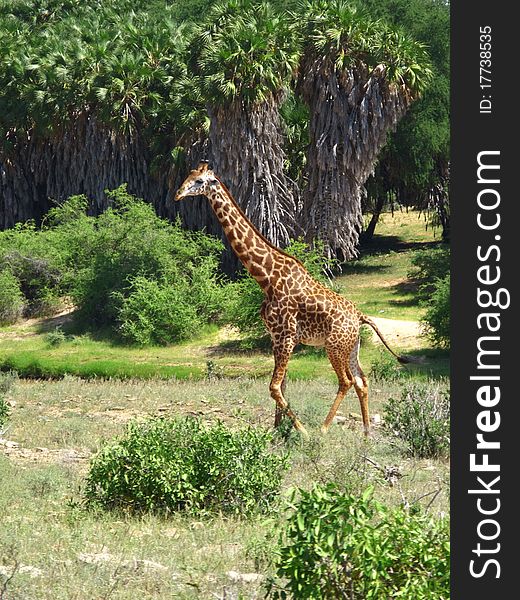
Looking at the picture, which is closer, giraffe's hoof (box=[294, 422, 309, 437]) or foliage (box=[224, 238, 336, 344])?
giraffe's hoof (box=[294, 422, 309, 437])

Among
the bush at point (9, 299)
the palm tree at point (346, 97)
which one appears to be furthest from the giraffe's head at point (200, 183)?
the palm tree at point (346, 97)

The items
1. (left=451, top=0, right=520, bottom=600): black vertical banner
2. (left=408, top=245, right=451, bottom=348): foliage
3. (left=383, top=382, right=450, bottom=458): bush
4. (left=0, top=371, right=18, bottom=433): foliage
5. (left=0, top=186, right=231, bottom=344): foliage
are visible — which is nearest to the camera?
(left=451, top=0, right=520, bottom=600): black vertical banner

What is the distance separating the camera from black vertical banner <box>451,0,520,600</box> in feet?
13.0

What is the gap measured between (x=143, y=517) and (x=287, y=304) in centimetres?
461

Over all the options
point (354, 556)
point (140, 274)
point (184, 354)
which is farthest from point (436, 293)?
point (354, 556)

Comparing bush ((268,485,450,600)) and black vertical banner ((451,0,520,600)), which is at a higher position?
black vertical banner ((451,0,520,600))

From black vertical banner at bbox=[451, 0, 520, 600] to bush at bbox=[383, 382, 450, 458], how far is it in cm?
824

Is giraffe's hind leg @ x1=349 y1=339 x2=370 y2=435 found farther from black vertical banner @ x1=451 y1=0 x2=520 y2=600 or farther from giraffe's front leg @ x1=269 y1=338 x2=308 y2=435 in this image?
black vertical banner @ x1=451 y1=0 x2=520 y2=600

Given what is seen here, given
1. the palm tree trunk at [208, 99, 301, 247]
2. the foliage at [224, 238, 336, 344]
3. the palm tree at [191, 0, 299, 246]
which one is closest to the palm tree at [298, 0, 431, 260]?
the palm tree at [191, 0, 299, 246]

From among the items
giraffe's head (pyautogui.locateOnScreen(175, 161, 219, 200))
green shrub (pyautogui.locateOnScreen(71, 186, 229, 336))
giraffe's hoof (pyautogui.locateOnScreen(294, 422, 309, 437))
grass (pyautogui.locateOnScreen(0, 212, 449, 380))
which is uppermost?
giraffe's head (pyautogui.locateOnScreen(175, 161, 219, 200))

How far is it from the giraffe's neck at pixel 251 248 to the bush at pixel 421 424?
2.19 metres

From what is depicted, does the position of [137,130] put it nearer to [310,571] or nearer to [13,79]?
[13,79]

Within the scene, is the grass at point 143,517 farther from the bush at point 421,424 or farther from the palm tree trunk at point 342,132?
the palm tree trunk at point 342,132

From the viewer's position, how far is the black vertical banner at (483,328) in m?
3.97
